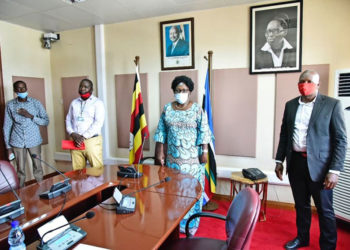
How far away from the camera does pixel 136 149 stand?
122 inches

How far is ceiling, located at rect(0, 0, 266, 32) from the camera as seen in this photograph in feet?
9.63

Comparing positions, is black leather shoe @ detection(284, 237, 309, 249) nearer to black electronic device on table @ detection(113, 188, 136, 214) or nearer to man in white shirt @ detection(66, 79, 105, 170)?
black electronic device on table @ detection(113, 188, 136, 214)

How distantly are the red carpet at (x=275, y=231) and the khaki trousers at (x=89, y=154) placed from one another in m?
1.52

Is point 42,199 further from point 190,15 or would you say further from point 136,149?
point 190,15

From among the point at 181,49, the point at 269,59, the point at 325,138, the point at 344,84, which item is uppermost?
the point at 181,49

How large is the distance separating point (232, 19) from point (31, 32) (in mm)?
3322

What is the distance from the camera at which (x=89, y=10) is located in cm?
317

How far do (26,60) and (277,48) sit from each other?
3892mm

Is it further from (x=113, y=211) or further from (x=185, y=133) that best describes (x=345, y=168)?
(x=113, y=211)

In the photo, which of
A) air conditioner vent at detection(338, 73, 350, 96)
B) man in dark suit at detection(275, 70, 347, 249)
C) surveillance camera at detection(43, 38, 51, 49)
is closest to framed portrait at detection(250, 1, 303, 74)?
air conditioner vent at detection(338, 73, 350, 96)

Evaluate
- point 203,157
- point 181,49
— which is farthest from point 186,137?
point 181,49

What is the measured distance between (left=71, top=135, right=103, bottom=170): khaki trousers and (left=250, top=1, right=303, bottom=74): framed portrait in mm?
2203

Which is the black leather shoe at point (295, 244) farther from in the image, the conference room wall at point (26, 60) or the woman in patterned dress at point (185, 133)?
the conference room wall at point (26, 60)

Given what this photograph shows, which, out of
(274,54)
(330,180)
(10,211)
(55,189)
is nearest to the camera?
(10,211)
